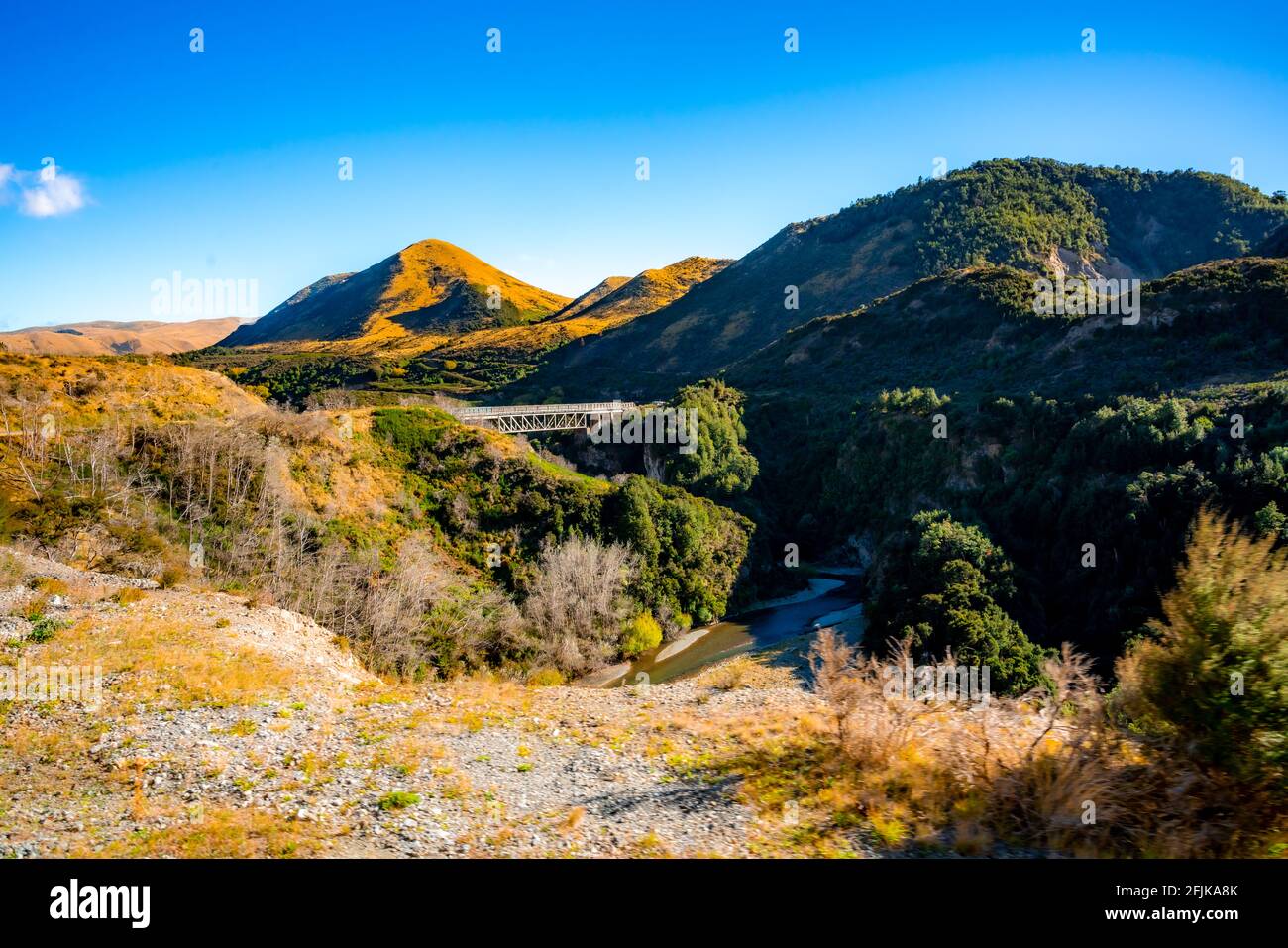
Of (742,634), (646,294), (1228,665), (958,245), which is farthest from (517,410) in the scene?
(646,294)

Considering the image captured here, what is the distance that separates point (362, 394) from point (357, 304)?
117 metres

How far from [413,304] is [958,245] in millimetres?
112565

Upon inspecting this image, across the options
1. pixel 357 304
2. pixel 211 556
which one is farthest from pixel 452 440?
pixel 357 304

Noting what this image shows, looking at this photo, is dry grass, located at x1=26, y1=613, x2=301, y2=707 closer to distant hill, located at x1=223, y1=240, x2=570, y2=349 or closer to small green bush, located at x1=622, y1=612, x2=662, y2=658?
small green bush, located at x1=622, y1=612, x2=662, y2=658

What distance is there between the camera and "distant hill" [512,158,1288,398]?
92.8m

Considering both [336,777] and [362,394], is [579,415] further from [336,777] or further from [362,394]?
[336,777]

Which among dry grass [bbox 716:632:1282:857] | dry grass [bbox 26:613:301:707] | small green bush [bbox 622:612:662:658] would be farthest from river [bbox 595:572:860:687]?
dry grass [bbox 716:632:1282:857]

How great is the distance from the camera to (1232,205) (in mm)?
101688

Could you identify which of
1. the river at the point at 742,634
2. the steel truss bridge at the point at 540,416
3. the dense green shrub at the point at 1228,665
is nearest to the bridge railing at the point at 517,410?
the steel truss bridge at the point at 540,416

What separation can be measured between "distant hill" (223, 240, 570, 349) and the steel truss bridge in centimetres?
7492

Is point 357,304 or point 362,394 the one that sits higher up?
point 357,304

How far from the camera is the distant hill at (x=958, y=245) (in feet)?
304

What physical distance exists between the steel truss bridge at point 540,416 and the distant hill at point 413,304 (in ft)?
246
